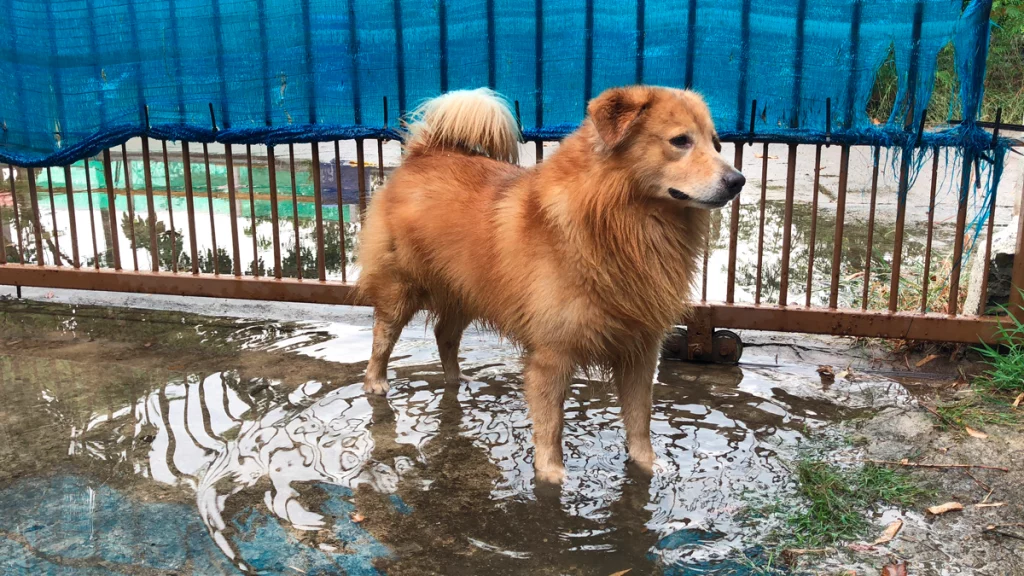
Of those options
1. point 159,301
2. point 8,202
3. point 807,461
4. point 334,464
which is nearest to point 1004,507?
point 807,461

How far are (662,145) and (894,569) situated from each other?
1.58m

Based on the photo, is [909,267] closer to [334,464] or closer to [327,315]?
[327,315]

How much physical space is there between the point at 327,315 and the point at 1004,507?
12.6ft

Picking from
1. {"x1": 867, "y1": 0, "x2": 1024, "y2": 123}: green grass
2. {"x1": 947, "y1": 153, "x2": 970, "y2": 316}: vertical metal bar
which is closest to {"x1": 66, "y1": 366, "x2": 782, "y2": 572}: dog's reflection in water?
{"x1": 947, "y1": 153, "x2": 970, "y2": 316}: vertical metal bar

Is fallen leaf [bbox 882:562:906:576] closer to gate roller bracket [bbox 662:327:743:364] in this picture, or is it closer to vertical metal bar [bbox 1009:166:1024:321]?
gate roller bracket [bbox 662:327:743:364]

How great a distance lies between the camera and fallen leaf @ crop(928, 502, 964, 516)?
10.3ft

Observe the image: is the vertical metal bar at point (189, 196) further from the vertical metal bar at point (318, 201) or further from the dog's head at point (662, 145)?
the dog's head at point (662, 145)

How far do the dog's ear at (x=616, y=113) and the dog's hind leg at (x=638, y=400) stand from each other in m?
0.92

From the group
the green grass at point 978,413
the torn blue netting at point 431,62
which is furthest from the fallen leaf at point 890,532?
the torn blue netting at point 431,62

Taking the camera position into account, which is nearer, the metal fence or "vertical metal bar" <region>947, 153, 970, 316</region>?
"vertical metal bar" <region>947, 153, 970, 316</region>

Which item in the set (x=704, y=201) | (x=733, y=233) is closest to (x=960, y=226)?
(x=733, y=233)

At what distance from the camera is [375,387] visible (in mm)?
4367

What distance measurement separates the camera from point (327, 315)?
18.2 ft

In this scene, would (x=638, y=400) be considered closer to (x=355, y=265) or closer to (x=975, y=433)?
(x=975, y=433)
